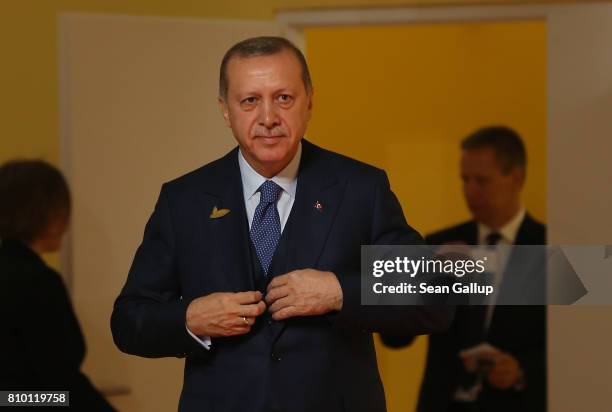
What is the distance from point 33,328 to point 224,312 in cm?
81

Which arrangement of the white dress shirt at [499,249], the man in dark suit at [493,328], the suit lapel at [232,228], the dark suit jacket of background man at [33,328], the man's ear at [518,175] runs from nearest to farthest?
the suit lapel at [232,228] < the dark suit jacket of background man at [33,328] < the white dress shirt at [499,249] < the man in dark suit at [493,328] < the man's ear at [518,175]

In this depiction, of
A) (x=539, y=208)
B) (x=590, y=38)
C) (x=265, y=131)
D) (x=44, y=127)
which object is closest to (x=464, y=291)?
(x=265, y=131)

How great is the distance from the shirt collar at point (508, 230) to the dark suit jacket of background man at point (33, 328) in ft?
3.30

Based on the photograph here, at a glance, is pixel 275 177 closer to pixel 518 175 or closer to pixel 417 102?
pixel 518 175

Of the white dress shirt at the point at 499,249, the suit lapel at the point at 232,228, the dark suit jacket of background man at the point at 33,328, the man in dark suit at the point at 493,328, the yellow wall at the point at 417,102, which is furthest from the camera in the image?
the yellow wall at the point at 417,102

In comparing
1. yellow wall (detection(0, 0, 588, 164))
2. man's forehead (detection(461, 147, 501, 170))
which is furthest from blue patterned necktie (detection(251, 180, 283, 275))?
yellow wall (detection(0, 0, 588, 164))

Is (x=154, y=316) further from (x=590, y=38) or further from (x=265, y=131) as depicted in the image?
(x=590, y=38)

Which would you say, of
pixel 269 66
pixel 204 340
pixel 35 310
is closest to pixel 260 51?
pixel 269 66

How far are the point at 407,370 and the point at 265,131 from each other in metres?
2.64

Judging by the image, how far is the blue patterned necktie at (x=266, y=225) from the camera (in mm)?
1424

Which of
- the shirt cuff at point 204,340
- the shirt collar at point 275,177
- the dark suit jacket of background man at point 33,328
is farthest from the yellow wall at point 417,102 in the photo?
the shirt cuff at point 204,340

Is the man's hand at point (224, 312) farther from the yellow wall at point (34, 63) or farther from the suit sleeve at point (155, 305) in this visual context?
the yellow wall at point (34, 63)

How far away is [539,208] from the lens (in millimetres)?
3824

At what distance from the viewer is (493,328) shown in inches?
94.4
